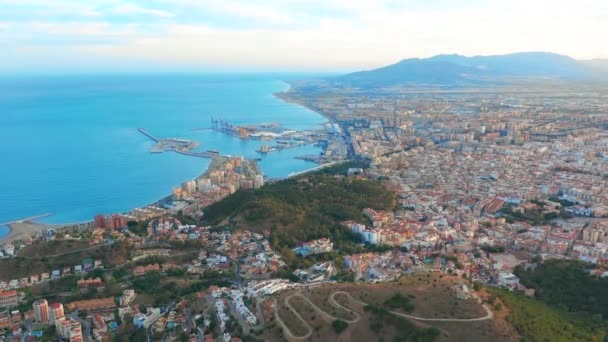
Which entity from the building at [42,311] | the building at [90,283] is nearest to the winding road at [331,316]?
the building at [42,311]

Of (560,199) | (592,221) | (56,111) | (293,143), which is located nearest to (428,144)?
(293,143)

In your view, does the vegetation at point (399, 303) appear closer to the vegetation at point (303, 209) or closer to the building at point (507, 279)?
the building at point (507, 279)

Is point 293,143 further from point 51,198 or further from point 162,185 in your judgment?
point 51,198

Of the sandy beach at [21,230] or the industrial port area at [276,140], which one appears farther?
the industrial port area at [276,140]

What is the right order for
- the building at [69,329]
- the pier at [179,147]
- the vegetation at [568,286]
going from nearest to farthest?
the building at [69,329], the vegetation at [568,286], the pier at [179,147]

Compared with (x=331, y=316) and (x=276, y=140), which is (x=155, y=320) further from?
(x=276, y=140)

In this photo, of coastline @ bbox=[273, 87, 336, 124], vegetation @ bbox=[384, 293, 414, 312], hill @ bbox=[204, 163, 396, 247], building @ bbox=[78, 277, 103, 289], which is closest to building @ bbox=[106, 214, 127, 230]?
hill @ bbox=[204, 163, 396, 247]

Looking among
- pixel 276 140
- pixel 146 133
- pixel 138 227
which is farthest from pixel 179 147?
pixel 138 227

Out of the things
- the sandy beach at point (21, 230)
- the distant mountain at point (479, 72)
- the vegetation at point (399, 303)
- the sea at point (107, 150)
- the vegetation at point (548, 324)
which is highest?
the distant mountain at point (479, 72)

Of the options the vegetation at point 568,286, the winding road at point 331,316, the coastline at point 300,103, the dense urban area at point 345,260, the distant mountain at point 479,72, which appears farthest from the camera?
the distant mountain at point 479,72
